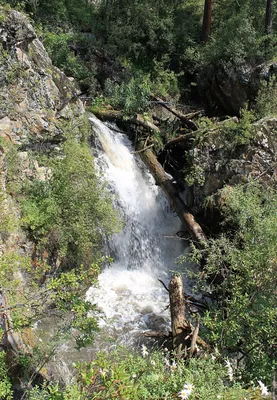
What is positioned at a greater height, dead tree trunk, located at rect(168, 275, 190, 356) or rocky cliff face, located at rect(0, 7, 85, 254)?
rocky cliff face, located at rect(0, 7, 85, 254)

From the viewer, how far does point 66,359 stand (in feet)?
19.0

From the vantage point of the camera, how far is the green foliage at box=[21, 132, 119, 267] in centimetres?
659

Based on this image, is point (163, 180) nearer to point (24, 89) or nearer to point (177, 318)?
point (24, 89)

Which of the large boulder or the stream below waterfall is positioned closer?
the stream below waterfall

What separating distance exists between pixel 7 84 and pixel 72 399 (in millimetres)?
7272

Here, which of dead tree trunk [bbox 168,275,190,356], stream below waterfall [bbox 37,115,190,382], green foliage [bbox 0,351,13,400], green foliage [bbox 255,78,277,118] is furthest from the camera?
green foliage [bbox 255,78,277,118]

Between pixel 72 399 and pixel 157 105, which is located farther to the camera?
pixel 157 105

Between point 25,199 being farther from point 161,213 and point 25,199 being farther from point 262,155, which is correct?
point 262,155

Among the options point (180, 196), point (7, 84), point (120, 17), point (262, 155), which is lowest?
point (180, 196)

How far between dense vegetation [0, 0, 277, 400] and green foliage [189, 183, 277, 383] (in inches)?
0.7

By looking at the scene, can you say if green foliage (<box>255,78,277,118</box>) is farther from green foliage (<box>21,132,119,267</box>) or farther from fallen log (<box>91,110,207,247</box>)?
green foliage (<box>21,132,119,267</box>)

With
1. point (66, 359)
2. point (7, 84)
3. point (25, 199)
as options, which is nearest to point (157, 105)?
point (7, 84)

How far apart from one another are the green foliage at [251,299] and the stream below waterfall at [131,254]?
1.73 metres

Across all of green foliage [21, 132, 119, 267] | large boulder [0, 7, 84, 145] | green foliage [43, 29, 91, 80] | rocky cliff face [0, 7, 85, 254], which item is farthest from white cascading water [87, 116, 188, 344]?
green foliage [43, 29, 91, 80]
